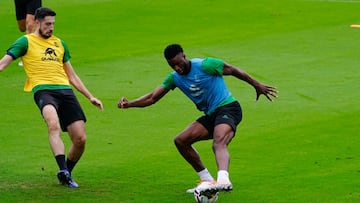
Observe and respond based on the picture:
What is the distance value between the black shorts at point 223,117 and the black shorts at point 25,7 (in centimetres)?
966

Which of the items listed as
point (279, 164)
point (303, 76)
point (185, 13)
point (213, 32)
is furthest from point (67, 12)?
point (279, 164)

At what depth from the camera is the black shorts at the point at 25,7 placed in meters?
22.5

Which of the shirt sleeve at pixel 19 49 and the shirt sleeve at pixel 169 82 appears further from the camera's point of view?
the shirt sleeve at pixel 19 49

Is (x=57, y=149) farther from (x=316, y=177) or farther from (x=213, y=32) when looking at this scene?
(x=213, y=32)

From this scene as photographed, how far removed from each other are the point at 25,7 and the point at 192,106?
5498 mm

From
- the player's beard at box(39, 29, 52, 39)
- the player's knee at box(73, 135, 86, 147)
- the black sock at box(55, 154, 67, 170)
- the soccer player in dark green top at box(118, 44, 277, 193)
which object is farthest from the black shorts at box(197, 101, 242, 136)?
the player's beard at box(39, 29, 52, 39)

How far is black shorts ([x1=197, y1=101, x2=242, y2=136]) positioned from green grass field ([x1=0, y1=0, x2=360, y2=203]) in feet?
3.02

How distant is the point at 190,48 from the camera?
83.8ft

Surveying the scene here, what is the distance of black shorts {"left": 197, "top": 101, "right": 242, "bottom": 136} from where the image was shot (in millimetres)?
13289

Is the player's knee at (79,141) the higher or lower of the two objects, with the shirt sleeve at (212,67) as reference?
lower

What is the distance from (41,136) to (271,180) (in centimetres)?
457

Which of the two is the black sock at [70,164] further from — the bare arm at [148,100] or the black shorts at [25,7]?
the black shorts at [25,7]

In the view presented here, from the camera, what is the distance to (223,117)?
1330 cm

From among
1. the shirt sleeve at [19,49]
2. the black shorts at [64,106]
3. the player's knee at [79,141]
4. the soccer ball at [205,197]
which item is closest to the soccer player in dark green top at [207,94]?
the soccer ball at [205,197]
